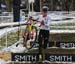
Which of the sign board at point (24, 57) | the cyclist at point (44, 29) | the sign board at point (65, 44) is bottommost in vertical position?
the sign board at point (65, 44)

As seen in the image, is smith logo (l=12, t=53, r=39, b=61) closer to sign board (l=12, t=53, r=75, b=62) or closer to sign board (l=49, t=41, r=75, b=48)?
sign board (l=12, t=53, r=75, b=62)

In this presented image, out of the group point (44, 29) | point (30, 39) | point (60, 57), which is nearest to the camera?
point (60, 57)

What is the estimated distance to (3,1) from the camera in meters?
68.1

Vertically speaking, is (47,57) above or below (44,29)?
below

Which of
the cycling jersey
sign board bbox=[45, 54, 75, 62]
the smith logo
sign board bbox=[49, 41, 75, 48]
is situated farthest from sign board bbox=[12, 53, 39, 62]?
sign board bbox=[49, 41, 75, 48]

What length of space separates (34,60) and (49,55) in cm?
51

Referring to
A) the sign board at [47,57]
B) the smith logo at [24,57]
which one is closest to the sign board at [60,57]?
the sign board at [47,57]

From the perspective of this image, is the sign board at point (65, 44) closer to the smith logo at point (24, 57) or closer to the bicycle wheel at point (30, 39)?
the bicycle wheel at point (30, 39)

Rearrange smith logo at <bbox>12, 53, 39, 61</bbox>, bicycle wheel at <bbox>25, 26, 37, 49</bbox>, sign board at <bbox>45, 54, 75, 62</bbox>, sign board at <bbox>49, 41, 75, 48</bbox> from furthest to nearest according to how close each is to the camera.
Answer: bicycle wheel at <bbox>25, 26, 37, 49</bbox> < sign board at <bbox>49, 41, 75, 48</bbox> < smith logo at <bbox>12, 53, 39, 61</bbox> < sign board at <bbox>45, 54, 75, 62</bbox>

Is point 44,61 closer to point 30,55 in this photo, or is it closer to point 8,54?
point 30,55

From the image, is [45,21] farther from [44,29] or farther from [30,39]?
[30,39]

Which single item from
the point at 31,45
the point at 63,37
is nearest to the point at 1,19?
the point at 63,37

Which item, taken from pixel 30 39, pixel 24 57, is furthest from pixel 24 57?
pixel 30 39

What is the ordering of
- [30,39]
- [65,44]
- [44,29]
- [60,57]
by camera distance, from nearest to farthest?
[60,57] < [44,29] < [65,44] < [30,39]
